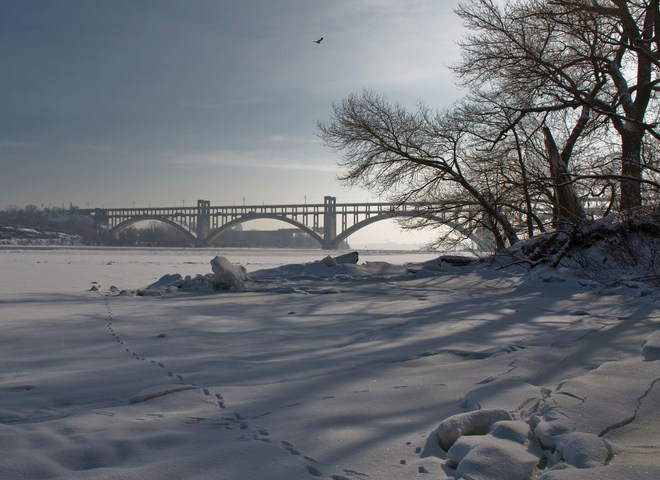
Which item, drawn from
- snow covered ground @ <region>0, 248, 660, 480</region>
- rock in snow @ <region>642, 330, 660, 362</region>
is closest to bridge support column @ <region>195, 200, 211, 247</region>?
snow covered ground @ <region>0, 248, 660, 480</region>

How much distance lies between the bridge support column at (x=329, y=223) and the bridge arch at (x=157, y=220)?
53.6 feet

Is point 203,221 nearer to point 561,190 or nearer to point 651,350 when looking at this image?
point 561,190

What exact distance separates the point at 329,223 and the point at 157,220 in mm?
23154

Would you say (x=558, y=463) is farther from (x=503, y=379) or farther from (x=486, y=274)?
(x=486, y=274)

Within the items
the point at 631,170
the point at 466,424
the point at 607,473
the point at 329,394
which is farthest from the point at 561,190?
the point at 607,473

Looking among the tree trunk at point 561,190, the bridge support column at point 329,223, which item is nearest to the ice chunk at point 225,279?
the tree trunk at point 561,190

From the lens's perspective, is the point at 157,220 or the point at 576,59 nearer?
the point at 576,59

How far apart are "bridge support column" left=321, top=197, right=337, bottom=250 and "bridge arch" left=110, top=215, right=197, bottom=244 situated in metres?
16.3

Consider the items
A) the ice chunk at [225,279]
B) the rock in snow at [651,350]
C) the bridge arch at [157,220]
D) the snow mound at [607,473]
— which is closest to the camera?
the snow mound at [607,473]

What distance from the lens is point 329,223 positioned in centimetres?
6038

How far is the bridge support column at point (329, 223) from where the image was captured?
195 ft

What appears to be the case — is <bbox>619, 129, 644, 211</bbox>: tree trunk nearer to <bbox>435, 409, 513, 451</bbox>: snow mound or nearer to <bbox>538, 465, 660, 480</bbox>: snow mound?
<bbox>435, 409, 513, 451</bbox>: snow mound

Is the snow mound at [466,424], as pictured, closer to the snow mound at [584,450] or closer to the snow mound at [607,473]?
the snow mound at [584,450]

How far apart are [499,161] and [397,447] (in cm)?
1193
